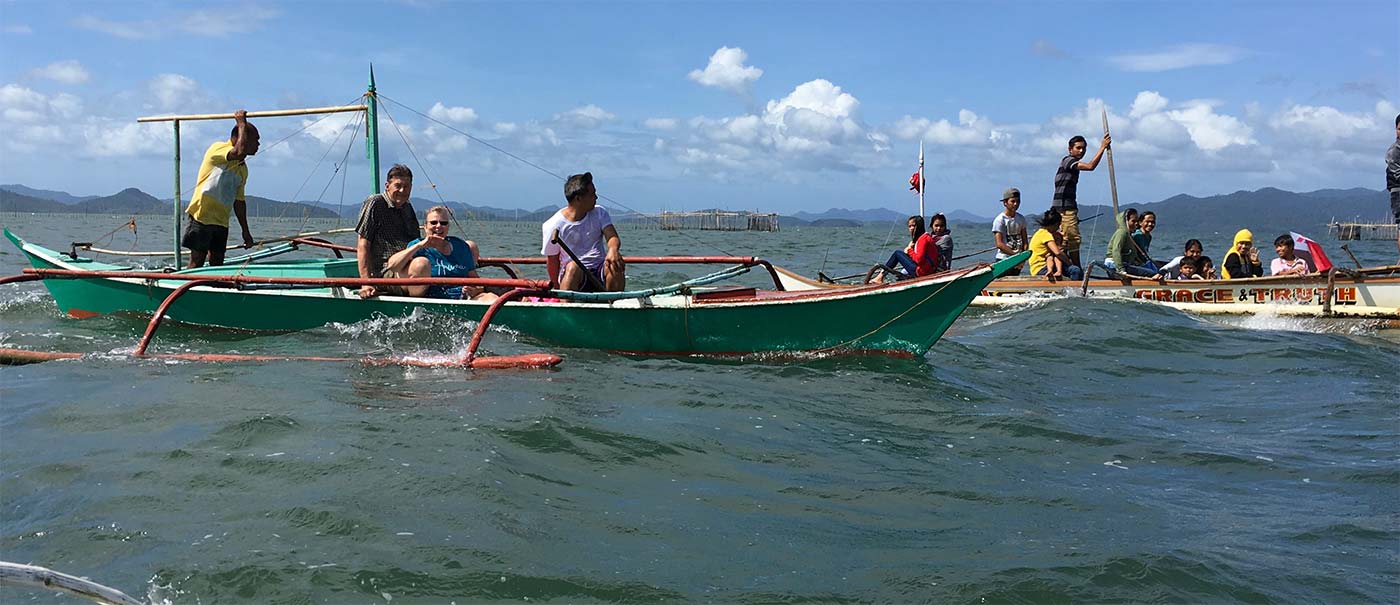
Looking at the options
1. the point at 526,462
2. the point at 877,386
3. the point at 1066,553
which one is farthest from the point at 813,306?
the point at 1066,553

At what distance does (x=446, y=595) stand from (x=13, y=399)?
529 cm

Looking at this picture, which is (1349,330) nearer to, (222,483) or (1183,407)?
(1183,407)

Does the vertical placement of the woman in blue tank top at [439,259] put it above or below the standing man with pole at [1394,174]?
below

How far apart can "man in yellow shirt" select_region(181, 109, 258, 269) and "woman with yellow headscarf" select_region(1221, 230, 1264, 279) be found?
13503 millimetres

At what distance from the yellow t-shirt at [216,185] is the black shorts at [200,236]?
9cm

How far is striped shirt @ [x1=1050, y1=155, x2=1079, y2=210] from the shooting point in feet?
49.5

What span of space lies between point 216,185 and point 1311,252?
1485 cm

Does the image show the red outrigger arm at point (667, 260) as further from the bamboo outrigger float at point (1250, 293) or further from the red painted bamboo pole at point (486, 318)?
the bamboo outrigger float at point (1250, 293)

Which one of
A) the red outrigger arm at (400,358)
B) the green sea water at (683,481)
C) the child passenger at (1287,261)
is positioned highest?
the child passenger at (1287,261)

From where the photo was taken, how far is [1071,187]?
1523 centimetres

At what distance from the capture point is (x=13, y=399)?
7270mm

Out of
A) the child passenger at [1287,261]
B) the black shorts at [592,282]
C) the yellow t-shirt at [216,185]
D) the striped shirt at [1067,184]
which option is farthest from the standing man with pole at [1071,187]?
the yellow t-shirt at [216,185]

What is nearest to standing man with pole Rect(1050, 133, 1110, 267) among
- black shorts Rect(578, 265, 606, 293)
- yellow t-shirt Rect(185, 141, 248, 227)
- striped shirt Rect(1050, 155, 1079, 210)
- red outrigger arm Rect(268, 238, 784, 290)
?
striped shirt Rect(1050, 155, 1079, 210)

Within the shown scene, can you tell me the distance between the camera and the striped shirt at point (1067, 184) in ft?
49.5
